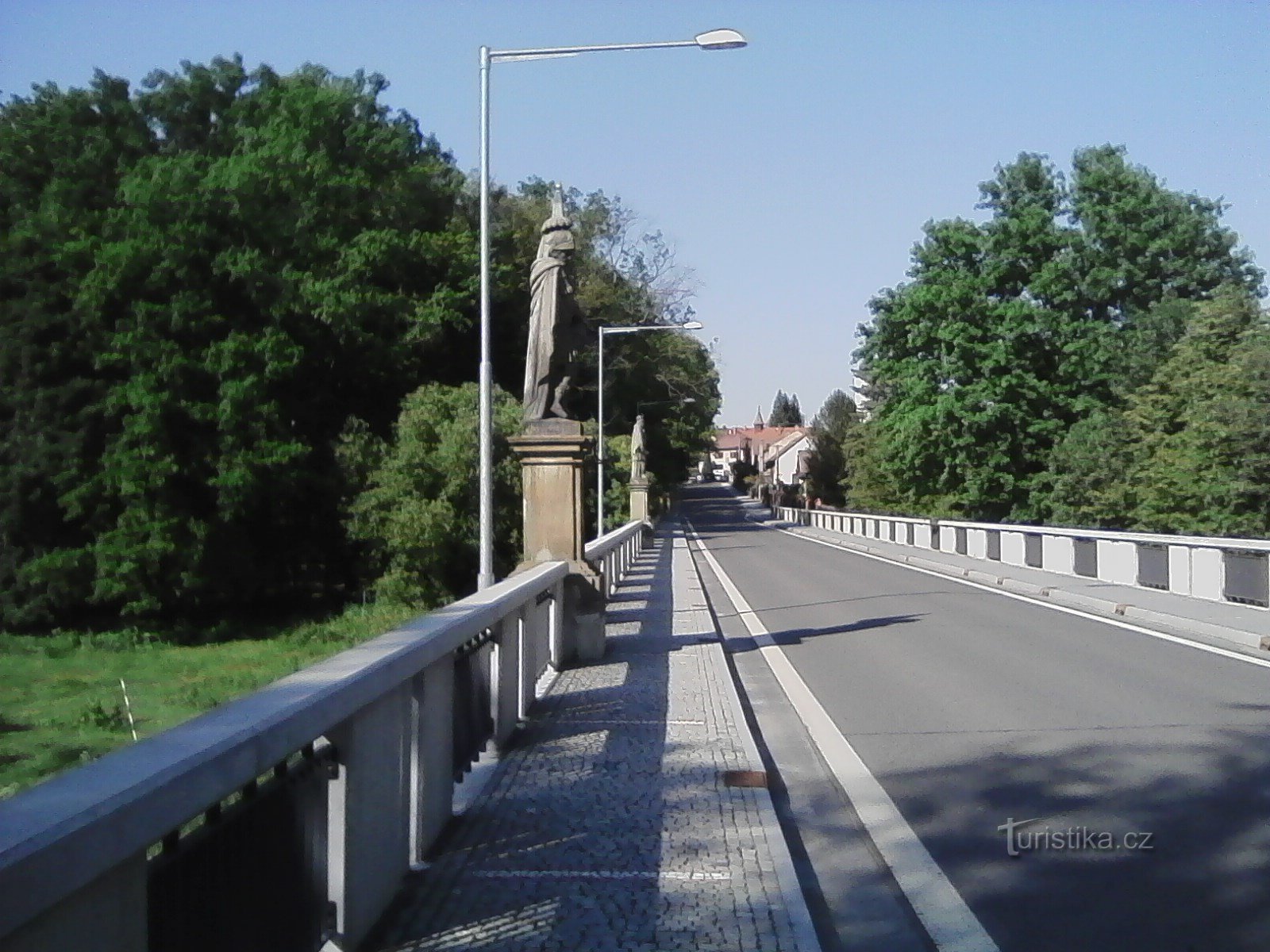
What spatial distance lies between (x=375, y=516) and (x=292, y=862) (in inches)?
1455

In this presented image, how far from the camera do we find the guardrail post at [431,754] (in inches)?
253

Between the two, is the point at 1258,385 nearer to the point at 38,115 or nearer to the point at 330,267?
the point at 330,267

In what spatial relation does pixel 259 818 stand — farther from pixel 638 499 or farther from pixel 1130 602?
pixel 638 499

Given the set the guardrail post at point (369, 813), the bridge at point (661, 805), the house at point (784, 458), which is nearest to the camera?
the bridge at point (661, 805)

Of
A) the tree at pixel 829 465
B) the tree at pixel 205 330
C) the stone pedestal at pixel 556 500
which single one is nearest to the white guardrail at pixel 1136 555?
the stone pedestal at pixel 556 500

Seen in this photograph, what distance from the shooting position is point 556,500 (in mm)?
15078

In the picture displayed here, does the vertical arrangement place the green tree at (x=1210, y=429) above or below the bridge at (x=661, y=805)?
above

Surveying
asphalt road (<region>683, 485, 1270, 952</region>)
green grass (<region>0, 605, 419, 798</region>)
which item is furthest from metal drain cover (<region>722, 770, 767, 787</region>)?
green grass (<region>0, 605, 419, 798</region>)

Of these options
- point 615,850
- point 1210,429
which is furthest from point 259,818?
point 1210,429

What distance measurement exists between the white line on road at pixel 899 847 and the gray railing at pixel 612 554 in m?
5.84

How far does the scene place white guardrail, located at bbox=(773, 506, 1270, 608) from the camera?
813 inches

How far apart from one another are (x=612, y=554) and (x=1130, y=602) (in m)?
8.60

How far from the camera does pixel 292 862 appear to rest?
451cm

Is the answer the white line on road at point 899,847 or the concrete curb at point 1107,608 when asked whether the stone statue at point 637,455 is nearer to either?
the concrete curb at point 1107,608
